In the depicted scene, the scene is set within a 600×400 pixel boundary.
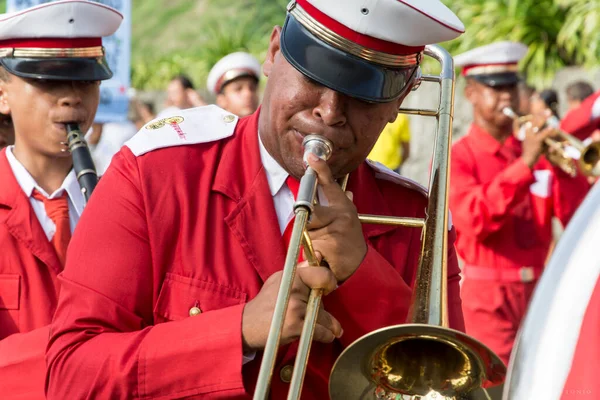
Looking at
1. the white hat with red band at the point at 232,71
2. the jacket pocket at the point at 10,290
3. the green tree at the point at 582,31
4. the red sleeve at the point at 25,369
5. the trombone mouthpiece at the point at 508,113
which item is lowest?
the red sleeve at the point at 25,369

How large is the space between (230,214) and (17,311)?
3.81 ft

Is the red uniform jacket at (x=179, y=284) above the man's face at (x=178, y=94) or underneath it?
Result: underneath

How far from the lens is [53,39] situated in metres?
3.67

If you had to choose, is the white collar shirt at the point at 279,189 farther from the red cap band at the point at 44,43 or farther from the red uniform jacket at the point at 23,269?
the red cap band at the point at 44,43

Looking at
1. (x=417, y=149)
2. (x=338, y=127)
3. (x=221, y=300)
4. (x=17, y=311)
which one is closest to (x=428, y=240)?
(x=338, y=127)

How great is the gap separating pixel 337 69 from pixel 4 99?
1810mm

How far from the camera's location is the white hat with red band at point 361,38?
2389 millimetres

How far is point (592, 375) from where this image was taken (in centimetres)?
155

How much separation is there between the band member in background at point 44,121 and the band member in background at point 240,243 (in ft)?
3.35

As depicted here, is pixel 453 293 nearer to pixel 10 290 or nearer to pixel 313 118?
pixel 313 118

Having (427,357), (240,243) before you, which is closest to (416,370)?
(427,357)

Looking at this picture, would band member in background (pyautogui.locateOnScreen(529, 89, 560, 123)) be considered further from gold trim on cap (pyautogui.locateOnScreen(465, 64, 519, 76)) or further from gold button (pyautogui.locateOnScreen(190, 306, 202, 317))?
gold button (pyautogui.locateOnScreen(190, 306, 202, 317))

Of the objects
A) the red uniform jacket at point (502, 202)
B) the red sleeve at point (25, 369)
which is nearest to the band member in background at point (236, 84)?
the red uniform jacket at point (502, 202)

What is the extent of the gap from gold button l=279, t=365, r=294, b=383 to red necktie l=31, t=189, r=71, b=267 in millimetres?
1292
